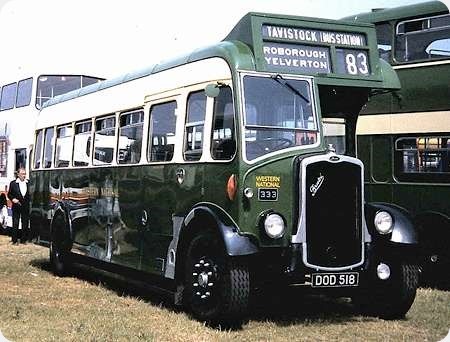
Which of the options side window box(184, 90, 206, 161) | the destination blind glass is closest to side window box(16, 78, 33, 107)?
side window box(184, 90, 206, 161)

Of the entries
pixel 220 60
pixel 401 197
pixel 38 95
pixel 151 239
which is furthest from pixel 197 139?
pixel 38 95

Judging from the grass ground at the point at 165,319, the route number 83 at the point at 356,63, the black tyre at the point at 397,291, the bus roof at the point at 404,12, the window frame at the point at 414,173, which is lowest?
the grass ground at the point at 165,319

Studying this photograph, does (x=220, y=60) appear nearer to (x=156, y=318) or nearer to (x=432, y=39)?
(x=156, y=318)

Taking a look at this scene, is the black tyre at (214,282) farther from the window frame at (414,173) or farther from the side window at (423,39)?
the side window at (423,39)

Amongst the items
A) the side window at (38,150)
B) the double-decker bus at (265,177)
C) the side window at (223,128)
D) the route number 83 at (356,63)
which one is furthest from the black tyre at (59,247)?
the route number 83 at (356,63)

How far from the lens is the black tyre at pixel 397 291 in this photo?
305 inches

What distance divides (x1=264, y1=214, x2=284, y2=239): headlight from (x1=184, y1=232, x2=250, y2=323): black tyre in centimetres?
40

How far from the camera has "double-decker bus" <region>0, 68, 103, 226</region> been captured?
17875mm

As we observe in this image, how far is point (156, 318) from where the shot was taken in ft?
25.1

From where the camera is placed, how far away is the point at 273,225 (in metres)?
6.99

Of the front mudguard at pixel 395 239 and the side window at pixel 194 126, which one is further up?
the side window at pixel 194 126

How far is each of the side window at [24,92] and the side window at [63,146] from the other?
5.99 metres

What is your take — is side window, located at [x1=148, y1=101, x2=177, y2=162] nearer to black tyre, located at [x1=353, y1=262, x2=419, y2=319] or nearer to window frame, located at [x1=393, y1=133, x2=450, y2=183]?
black tyre, located at [x1=353, y1=262, x2=419, y2=319]

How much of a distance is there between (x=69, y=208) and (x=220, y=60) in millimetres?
5171
